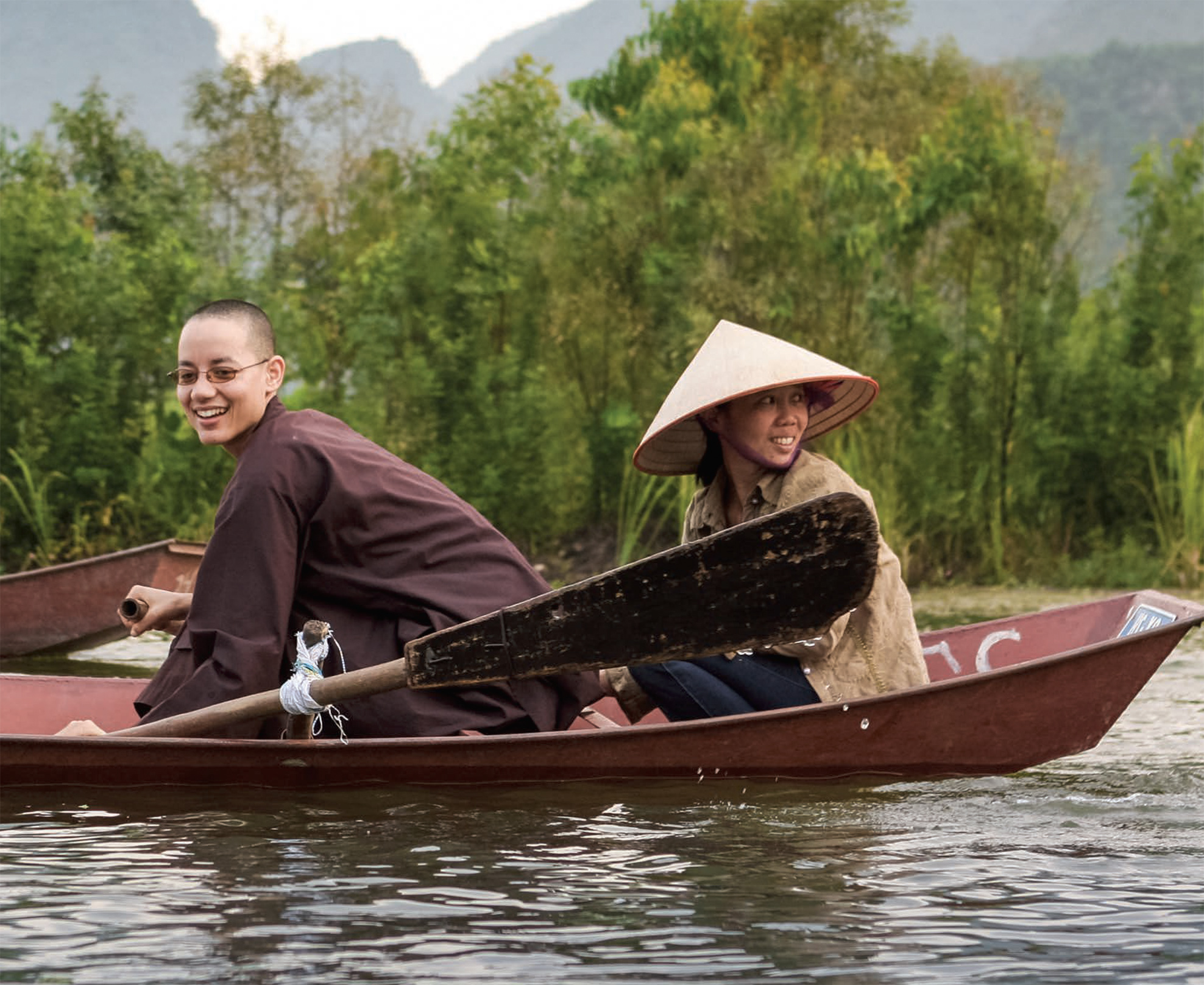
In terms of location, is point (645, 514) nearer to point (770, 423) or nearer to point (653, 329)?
point (653, 329)

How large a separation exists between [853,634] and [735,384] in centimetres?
74

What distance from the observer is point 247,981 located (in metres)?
2.76

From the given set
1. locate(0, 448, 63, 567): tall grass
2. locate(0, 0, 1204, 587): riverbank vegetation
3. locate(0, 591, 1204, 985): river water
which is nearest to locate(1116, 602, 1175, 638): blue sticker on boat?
locate(0, 591, 1204, 985): river water

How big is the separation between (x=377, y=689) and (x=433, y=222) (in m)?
6.14

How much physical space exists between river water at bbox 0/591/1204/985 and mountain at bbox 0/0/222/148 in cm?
14038

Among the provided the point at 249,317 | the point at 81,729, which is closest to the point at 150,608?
the point at 81,729

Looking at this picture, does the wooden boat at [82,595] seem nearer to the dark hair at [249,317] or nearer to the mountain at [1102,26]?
the dark hair at [249,317]

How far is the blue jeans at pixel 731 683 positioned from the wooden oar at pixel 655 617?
37cm

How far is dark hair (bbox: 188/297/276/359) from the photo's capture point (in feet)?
13.9

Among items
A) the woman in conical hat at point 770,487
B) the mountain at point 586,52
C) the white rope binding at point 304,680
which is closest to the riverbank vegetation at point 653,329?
the woman in conical hat at point 770,487

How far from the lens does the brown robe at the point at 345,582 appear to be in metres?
4.00

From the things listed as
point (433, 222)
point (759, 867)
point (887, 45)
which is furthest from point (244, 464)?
point (887, 45)

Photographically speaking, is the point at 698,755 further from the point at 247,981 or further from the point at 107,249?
the point at 107,249

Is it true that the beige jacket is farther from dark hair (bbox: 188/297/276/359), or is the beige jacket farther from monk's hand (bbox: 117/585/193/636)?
monk's hand (bbox: 117/585/193/636)
